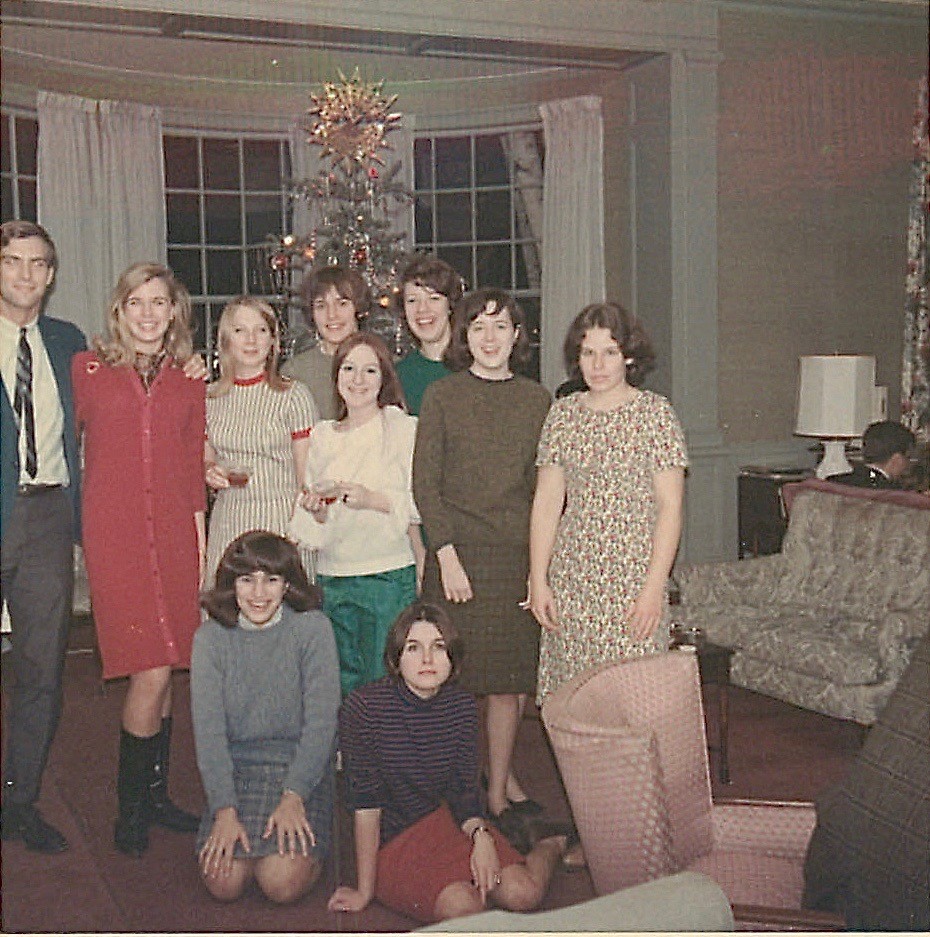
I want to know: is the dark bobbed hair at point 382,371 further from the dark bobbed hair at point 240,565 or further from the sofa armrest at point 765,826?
the sofa armrest at point 765,826

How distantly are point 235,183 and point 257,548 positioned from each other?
0.81 m

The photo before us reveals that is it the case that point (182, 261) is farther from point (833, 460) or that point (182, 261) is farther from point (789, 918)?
point (789, 918)

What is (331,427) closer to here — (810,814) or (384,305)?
(384,305)

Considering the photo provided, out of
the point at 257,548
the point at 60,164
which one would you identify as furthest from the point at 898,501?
the point at 60,164

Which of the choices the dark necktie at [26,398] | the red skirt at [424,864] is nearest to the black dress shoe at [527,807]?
the red skirt at [424,864]

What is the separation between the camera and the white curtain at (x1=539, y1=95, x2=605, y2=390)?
9.37 feet

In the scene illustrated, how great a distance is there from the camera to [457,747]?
2.81m

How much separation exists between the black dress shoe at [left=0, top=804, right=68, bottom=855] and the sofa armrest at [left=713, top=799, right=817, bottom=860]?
55.2 inches

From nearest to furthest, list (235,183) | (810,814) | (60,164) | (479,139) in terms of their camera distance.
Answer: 1. (810,814)
2. (60,164)
3. (235,183)
4. (479,139)

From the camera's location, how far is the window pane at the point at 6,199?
265 centimetres

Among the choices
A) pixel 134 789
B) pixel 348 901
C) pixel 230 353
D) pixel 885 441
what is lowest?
pixel 348 901

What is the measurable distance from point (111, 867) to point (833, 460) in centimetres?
194

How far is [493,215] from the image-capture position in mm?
3029

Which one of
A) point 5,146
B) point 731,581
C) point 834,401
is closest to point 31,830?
point 5,146
